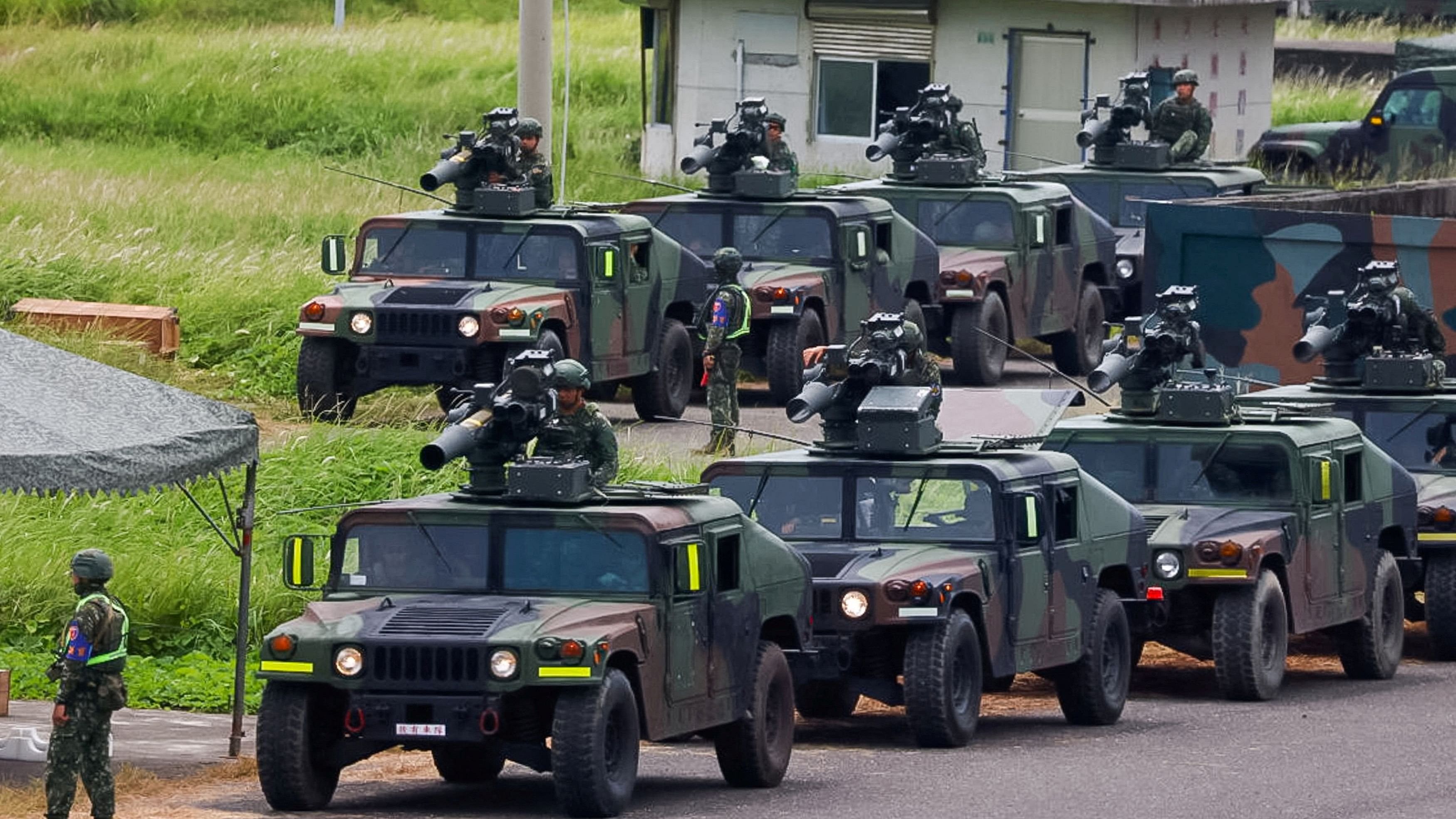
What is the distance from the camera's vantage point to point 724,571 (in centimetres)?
1340

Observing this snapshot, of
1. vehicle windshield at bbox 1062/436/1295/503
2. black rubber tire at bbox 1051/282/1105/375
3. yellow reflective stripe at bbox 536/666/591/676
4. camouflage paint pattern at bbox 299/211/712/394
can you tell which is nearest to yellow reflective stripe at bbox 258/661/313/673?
yellow reflective stripe at bbox 536/666/591/676

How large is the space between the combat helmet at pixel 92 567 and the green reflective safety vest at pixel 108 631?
66mm

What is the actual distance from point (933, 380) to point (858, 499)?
1.96 m

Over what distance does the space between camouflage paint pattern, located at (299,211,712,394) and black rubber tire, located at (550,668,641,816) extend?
9.82m

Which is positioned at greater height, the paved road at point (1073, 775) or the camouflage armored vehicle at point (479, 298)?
the camouflage armored vehicle at point (479, 298)

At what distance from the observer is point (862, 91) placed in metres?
37.2

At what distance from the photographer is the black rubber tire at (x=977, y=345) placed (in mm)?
26078

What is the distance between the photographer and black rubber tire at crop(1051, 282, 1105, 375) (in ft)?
92.0

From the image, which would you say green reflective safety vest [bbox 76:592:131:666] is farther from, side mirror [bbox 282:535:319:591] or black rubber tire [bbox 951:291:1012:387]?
black rubber tire [bbox 951:291:1012:387]

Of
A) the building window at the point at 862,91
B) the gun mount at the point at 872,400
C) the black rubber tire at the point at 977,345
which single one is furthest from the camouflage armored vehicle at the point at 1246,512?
the building window at the point at 862,91

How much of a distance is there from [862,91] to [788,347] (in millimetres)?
13051

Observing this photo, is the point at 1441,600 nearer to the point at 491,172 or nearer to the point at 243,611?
the point at 243,611

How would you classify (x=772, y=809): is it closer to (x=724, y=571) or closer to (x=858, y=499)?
(x=724, y=571)

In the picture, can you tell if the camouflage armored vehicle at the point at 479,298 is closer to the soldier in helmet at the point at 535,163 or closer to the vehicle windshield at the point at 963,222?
the soldier in helmet at the point at 535,163
